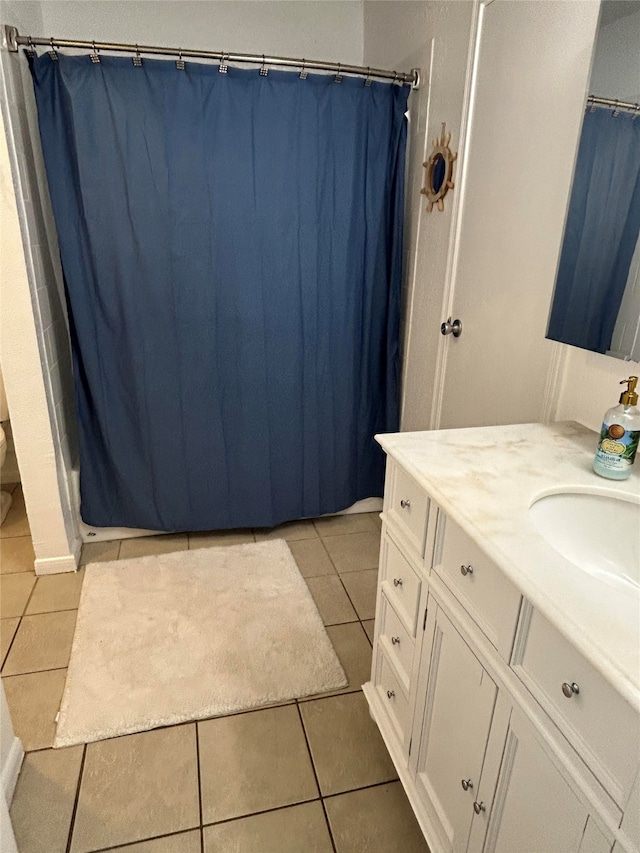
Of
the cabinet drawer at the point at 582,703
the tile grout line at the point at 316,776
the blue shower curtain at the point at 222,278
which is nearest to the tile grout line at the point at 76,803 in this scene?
the tile grout line at the point at 316,776

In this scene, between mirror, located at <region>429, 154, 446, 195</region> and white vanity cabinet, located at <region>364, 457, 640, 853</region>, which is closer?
white vanity cabinet, located at <region>364, 457, 640, 853</region>

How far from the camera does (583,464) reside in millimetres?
1144

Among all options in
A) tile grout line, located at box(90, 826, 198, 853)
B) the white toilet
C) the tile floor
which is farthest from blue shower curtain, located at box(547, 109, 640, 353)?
the white toilet

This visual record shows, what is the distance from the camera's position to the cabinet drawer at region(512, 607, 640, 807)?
63 cm

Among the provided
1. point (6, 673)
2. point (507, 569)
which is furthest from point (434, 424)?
point (6, 673)

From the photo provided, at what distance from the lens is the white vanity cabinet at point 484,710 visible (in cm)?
68

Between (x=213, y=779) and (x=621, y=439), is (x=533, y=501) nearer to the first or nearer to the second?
(x=621, y=439)

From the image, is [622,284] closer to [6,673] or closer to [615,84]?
[615,84]

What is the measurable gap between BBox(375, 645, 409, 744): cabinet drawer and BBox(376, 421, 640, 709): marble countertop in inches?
23.6

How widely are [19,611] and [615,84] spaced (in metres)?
2.40

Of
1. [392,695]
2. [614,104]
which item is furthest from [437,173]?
[392,695]

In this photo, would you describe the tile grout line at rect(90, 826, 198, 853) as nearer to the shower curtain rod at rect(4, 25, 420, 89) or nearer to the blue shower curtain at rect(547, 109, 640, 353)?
the blue shower curtain at rect(547, 109, 640, 353)

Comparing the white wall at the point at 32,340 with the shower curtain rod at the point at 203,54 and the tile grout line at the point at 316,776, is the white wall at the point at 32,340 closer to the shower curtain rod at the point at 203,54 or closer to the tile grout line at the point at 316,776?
the shower curtain rod at the point at 203,54

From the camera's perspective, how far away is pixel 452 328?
1.86 metres
